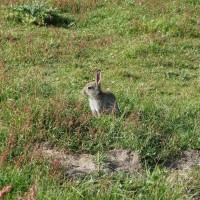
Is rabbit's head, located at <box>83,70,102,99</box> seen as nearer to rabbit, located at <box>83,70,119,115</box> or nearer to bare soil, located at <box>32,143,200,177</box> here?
rabbit, located at <box>83,70,119,115</box>

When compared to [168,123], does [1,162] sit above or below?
above

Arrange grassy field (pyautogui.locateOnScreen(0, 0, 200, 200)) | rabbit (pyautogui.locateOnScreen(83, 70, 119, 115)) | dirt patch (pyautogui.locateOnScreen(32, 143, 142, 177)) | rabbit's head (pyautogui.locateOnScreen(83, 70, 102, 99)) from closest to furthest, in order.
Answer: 1. grassy field (pyautogui.locateOnScreen(0, 0, 200, 200))
2. dirt patch (pyautogui.locateOnScreen(32, 143, 142, 177))
3. rabbit (pyautogui.locateOnScreen(83, 70, 119, 115))
4. rabbit's head (pyautogui.locateOnScreen(83, 70, 102, 99))

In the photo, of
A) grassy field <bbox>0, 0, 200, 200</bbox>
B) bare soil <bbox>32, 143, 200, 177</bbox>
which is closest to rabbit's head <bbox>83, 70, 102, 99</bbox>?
grassy field <bbox>0, 0, 200, 200</bbox>

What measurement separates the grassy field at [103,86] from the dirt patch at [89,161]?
113mm

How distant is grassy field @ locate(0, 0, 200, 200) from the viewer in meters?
5.95

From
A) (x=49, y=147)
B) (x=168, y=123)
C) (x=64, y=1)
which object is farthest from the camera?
(x=64, y=1)

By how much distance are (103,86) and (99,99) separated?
1.98 meters

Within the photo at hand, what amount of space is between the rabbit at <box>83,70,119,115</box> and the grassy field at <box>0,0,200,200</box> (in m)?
0.20

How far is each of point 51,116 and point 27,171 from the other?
1527 millimetres

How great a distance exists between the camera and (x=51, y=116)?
7.24 m

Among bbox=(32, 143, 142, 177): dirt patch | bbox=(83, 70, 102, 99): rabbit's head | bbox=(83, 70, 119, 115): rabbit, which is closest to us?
bbox=(32, 143, 142, 177): dirt patch

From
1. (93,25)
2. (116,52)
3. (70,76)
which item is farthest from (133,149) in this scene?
(93,25)

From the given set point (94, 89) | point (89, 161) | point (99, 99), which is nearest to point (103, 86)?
point (94, 89)

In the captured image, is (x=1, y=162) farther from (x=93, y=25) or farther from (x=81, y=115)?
(x=93, y=25)
